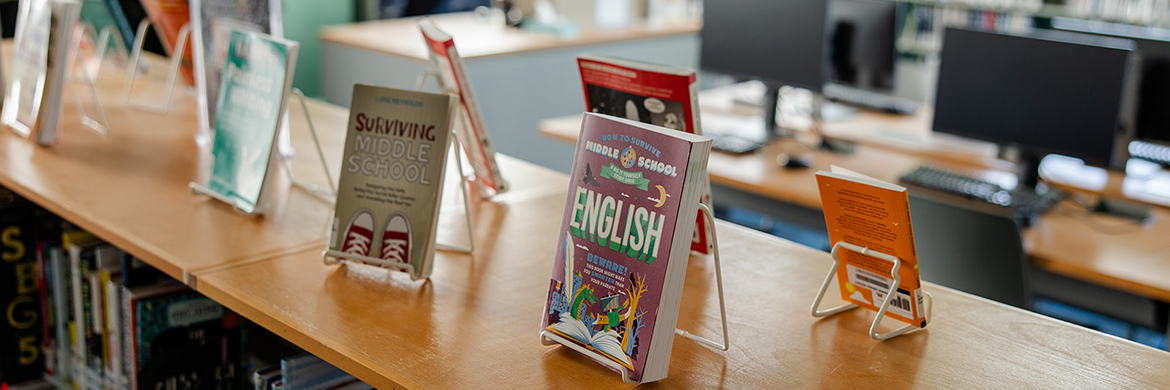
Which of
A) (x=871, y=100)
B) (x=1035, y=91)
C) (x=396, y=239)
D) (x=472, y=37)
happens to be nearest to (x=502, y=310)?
(x=396, y=239)

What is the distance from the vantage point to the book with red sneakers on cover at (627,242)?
1.03 m

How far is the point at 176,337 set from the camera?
1.70m

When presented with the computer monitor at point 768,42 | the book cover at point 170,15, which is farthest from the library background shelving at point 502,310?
the computer monitor at point 768,42

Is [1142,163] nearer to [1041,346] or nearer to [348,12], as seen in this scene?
[1041,346]

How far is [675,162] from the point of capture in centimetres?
102

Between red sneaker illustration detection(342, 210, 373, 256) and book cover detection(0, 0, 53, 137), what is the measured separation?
3.51ft

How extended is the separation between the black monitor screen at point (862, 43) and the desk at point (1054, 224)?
0.33 metres

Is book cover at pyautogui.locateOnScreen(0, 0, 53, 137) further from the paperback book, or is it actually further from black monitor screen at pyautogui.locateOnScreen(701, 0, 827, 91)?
black monitor screen at pyautogui.locateOnScreen(701, 0, 827, 91)

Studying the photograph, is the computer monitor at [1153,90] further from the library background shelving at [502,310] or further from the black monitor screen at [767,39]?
the library background shelving at [502,310]

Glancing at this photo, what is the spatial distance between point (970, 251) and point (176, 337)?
1611 millimetres

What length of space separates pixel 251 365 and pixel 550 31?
3.00 m

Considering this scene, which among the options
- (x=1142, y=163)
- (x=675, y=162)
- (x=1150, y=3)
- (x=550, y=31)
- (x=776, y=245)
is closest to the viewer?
(x=675, y=162)

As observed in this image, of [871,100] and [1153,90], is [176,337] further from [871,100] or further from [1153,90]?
[871,100]

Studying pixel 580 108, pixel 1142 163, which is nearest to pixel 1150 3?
pixel 1142 163
